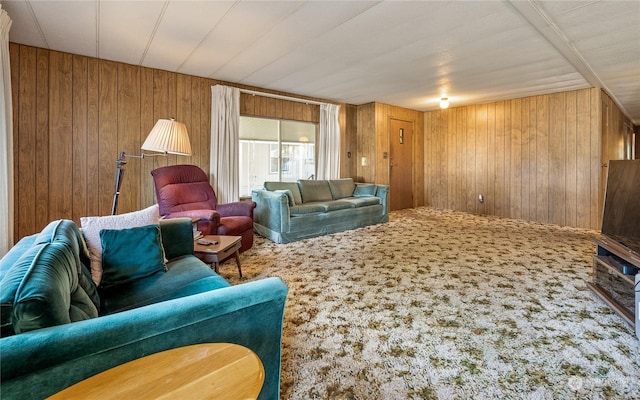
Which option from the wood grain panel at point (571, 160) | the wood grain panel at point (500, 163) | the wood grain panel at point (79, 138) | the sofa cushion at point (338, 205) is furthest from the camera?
the wood grain panel at point (500, 163)

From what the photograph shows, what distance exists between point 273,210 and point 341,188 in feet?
5.81

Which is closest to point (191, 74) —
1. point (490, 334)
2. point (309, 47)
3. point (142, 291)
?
point (309, 47)

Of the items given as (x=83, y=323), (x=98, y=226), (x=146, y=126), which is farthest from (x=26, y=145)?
(x=83, y=323)

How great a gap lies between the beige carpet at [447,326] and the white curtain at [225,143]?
145 centimetres

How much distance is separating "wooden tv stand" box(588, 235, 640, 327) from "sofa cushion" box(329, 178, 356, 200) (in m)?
3.75

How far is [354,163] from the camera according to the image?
696 centimetres

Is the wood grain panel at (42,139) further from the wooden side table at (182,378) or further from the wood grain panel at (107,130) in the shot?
the wooden side table at (182,378)

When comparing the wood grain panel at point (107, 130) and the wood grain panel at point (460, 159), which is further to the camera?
the wood grain panel at point (460, 159)

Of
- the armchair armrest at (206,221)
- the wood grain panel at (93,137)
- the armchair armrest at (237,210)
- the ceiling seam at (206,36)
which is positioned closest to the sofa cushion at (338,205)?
the armchair armrest at (237,210)

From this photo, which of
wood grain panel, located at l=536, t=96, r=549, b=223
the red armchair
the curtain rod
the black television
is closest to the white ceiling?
the curtain rod

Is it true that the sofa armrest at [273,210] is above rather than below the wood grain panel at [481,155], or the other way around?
below

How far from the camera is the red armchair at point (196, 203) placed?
3465mm

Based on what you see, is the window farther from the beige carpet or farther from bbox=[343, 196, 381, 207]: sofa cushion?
the beige carpet

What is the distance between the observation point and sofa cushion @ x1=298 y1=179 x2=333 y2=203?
5.19 m
